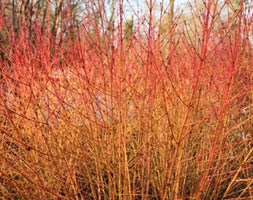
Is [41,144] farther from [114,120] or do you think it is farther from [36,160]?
[114,120]

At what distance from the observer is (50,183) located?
93.1 inches

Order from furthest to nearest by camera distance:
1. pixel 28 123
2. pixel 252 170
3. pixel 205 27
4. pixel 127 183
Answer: pixel 252 170 < pixel 28 123 < pixel 127 183 < pixel 205 27

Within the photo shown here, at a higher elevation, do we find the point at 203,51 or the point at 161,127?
the point at 203,51

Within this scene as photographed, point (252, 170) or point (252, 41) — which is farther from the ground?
point (252, 41)

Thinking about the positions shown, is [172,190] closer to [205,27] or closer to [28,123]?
[205,27]

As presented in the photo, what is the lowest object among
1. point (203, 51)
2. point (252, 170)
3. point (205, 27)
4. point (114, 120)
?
point (252, 170)

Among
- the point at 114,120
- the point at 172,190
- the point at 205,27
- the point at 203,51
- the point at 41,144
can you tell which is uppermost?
the point at 205,27

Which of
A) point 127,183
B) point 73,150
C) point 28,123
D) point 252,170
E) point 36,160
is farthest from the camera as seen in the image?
point 252,170

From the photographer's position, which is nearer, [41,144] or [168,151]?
[168,151]

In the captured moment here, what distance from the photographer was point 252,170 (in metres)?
3.00

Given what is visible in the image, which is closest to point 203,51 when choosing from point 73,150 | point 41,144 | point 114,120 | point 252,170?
point 114,120

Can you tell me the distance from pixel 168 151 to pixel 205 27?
874 millimetres

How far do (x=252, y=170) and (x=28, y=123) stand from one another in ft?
7.32

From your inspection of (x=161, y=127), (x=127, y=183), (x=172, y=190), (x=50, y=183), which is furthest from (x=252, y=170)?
(x=50, y=183)
